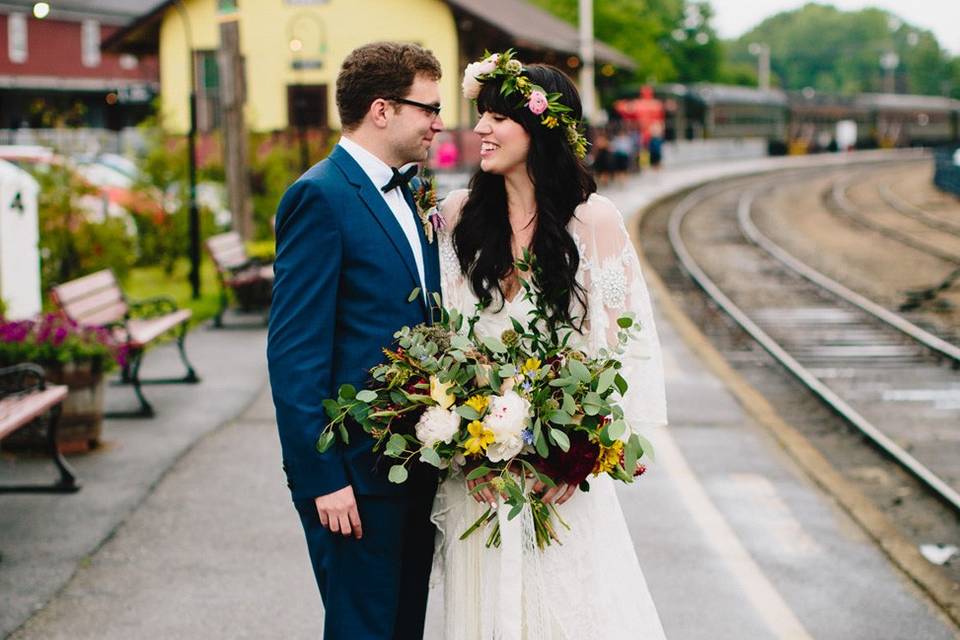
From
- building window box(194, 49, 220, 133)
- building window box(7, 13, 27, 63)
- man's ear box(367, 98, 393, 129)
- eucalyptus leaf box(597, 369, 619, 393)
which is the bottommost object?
eucalyptus leaf box(597, 369, 619, 393)

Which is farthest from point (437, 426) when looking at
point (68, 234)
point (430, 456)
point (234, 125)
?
point (234, 125)

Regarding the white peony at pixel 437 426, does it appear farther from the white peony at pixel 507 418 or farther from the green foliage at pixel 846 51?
the green foliage at pixel 846 51

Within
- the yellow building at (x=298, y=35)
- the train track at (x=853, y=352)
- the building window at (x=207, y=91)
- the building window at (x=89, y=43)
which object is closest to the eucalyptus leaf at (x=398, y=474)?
the train track at (x=853, y=352)

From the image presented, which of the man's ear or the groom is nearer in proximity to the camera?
the groom

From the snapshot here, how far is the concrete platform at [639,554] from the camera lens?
491cm

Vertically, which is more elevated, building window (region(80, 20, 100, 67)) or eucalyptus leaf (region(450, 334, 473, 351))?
building window (region(80, 20, 100, 67))

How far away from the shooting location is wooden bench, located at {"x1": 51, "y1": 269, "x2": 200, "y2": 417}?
8.70 metres

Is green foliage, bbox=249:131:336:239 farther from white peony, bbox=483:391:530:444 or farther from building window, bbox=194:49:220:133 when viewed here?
white peony, bbox=483:391:530:444

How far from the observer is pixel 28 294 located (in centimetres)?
1023

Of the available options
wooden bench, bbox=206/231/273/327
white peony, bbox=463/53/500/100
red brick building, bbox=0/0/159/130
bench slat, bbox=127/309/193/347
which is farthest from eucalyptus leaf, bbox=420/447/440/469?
red brick building, bbox=0/0/159/130

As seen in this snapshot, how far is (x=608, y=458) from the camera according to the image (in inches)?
125

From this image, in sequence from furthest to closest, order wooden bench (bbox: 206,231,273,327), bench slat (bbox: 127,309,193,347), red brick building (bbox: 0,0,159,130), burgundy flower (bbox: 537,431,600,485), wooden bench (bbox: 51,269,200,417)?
red brick building (bbox: 0,0,159,130), wooden bench (bbox: 206,231,273,327), bench slat (bbox: 127,309,193,347), wooden bench (bbox: 51,269,200,417), burgundy flower (bbox: 537,431,600,485)

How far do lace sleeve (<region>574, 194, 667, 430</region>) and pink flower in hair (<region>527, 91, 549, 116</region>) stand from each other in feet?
0.98

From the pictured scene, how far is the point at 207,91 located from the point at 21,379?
2714 cm
